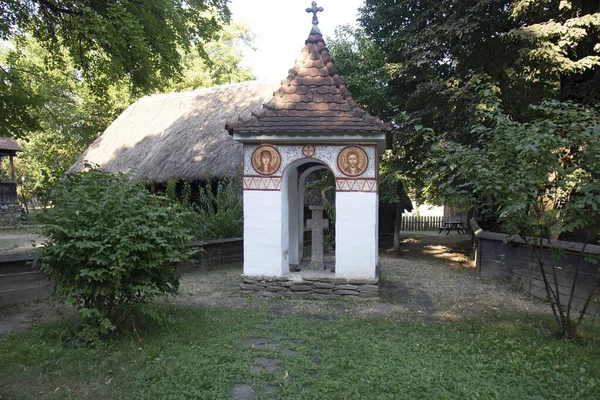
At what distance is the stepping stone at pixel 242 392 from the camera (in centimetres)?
382

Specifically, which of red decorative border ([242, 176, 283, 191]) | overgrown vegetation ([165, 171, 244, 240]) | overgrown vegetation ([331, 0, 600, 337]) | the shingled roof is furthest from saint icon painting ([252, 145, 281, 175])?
overgrown vegetation ([165, 171, 244, 240])

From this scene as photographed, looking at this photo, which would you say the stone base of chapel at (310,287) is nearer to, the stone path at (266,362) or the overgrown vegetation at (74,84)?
the stone path at (266,362)

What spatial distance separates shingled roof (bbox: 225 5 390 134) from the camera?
25.5 feet

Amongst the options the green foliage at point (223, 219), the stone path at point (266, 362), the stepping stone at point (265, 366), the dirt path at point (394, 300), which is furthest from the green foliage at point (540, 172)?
the green foliage at point (223, 219)

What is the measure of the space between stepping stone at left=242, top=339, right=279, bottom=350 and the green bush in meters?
1.20

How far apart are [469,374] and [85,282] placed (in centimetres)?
407

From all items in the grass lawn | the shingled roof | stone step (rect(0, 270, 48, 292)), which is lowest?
the grass lawn

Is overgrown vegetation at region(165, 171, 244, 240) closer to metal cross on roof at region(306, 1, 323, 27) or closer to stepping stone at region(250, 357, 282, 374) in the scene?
metal cross on roof at region(306, 1, 323, 27)

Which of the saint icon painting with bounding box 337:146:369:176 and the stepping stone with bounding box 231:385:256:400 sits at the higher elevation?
the saint icon painting with bounding box 337:146:369:176

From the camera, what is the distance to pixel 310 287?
314 inches

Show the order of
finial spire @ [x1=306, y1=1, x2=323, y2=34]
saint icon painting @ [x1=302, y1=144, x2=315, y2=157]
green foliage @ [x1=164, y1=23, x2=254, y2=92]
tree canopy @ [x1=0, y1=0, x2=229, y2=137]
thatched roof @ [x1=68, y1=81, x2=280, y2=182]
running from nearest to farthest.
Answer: tree canopy @ [x1=0, y1=0, x2=229, y2=137], saint icon painting @ [x1=302, y1=144, x2=315, y2=157], finial spire @ [x1=306, y1=1, x2=323, y2=34], thatched roof @ [x1=68, y1=81, x2=280, y2=182], green foliage @ [x1=164, y1=23, x2=254, y2=92]

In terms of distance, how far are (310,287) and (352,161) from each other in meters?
2.35

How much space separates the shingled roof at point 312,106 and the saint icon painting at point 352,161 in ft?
1.39

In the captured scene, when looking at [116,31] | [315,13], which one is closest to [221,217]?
[116,31]
